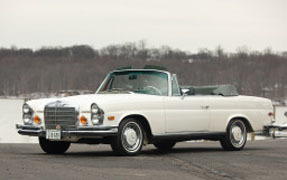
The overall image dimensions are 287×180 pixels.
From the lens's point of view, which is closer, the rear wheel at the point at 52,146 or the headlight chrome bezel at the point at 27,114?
the headlight chrome bezel at the point at 27,114

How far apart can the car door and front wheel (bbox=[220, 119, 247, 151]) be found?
2.10 ft

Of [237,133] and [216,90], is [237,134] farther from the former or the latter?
[216,90]

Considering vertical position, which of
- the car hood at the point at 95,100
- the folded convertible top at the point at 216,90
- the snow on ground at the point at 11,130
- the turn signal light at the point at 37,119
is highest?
the folded convertible top at the point at 216,90

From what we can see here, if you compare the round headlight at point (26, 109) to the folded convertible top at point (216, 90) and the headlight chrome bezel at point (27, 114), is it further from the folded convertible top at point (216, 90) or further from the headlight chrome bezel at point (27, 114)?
the folded convertible top at point (216, 90)

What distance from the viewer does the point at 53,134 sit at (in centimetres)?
1188

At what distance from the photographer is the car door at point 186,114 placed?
13.0 metres

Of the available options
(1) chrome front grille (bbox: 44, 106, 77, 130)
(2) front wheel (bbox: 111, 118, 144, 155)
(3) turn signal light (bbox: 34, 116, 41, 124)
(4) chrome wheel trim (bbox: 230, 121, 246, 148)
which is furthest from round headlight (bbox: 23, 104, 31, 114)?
(4) chrome wheel trim (bbox: 230, 121, 246, 148)

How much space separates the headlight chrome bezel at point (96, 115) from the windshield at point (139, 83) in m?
1.38

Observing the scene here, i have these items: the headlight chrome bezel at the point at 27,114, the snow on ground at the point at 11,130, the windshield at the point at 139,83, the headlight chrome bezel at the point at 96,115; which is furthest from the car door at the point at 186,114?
the snow on ground at the point at 11,130

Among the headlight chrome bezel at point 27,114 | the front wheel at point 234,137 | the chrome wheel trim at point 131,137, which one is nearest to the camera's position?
the chrome wheel trim at point 131,137

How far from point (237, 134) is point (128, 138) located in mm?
3298

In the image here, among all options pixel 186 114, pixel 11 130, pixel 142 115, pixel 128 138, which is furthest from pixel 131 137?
pixel 11 130

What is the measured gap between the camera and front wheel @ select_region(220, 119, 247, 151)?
46.5 feet

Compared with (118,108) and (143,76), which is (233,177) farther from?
(143,76)
